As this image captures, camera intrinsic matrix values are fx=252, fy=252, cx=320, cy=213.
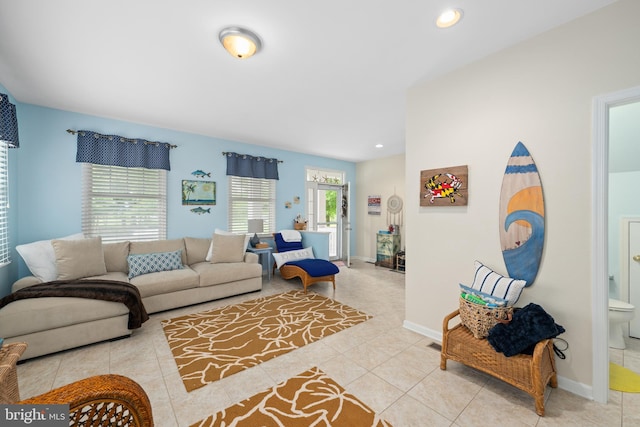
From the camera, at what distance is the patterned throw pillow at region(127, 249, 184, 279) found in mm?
3354

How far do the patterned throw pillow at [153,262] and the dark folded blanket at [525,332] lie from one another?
380 cm

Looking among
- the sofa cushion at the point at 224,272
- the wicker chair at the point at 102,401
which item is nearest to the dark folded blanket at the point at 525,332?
the wicker chair at the point at 102,401

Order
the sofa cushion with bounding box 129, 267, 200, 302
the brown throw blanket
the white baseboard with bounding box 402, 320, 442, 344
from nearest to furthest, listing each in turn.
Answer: the brown throw blanket → the white baseboard with bounding box 402, 320, 442, 344 → the sofa cushion with bounding box 129, 267, 200, 302

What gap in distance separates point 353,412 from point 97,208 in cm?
421

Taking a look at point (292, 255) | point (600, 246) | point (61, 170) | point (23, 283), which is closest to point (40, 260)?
point (23, 283)

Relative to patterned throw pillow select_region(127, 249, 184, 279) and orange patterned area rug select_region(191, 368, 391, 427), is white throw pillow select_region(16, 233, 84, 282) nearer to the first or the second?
patterned throw pillow select_region(127, 249, 184, 279)

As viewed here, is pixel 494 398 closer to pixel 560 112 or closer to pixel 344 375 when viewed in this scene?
pixel 344 375

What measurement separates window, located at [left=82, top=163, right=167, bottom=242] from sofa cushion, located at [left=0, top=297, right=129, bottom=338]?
61.5 inches

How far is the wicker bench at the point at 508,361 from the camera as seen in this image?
1632 millimetres

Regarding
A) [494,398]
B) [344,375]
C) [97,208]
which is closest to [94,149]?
[97,208]

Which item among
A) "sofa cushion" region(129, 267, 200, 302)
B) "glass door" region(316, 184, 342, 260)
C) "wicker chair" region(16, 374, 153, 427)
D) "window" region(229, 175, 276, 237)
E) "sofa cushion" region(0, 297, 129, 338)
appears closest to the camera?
"wicker chair" region(16, 374, 153, 427)

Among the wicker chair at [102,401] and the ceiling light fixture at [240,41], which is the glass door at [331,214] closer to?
the ceiling light fixture at [240,41]

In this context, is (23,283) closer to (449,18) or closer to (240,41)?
(240,41)

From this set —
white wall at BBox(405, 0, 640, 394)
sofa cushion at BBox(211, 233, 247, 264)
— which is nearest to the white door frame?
white wall at BBox(405, 0, 640, 394)
